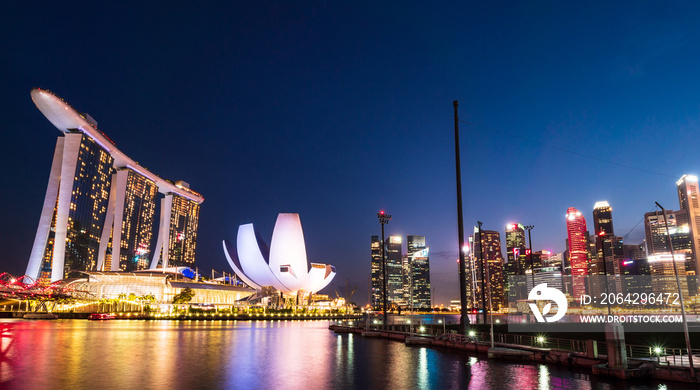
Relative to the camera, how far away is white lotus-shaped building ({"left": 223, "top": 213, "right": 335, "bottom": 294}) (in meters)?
94.2

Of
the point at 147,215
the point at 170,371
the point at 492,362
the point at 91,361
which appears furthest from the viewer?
the point at 147,215

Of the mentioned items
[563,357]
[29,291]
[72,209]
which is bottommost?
[563,357]

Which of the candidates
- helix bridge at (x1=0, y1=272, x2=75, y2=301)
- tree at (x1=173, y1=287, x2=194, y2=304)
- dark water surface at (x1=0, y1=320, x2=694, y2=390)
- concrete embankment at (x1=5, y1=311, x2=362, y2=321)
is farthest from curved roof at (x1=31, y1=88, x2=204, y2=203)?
dark water surface at (x1=0, y1=320, x2=694, y2=390)

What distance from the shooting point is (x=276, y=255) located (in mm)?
96125

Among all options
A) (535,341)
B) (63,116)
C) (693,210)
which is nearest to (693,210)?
(693,210)

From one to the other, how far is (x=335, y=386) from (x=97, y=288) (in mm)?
85416

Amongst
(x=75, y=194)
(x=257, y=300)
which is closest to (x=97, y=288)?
(x=75, y=194)

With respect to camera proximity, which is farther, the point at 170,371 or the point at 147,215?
the point at 147,215

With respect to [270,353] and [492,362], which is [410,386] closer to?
[492,362]

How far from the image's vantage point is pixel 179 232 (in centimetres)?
19150

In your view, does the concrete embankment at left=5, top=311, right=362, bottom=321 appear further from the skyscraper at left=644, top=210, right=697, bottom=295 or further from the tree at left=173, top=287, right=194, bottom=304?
the skyscraper at left=644, top=210, right=697, bottom=295

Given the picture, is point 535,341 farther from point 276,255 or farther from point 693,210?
point 276,255

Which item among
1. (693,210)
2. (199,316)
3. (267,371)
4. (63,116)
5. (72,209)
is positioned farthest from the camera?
(72,209)

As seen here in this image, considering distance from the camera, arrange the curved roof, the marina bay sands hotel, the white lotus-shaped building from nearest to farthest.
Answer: the curved roof
the marina bay sands hotel
the white lotus-shaped building
